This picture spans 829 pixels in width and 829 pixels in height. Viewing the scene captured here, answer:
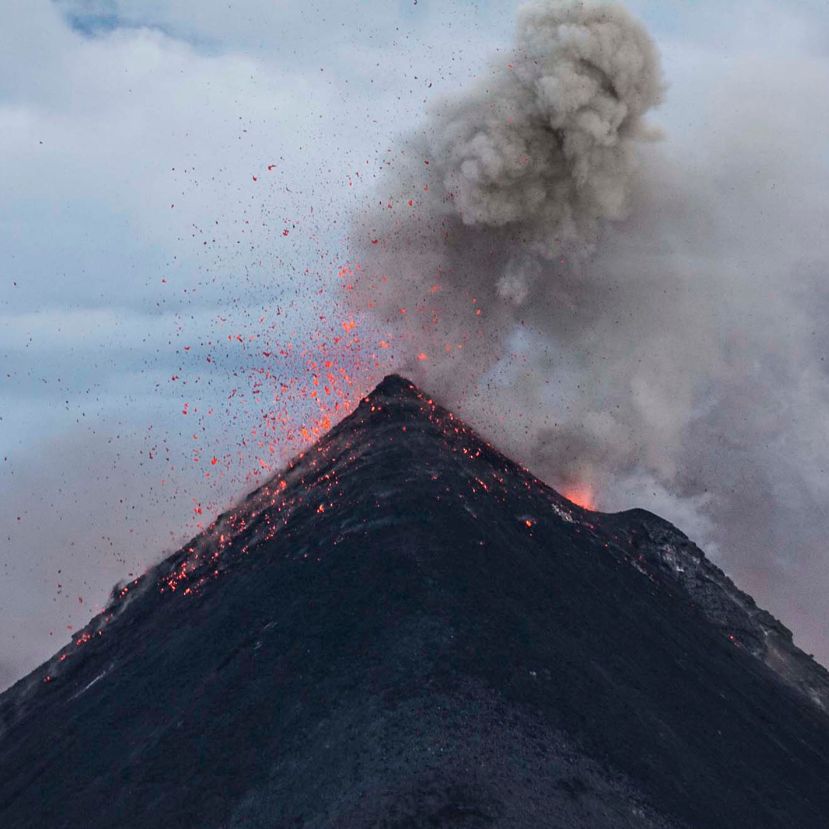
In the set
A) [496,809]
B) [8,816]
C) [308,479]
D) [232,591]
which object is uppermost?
[308,479]

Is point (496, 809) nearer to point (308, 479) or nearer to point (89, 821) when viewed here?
point (89, 821)

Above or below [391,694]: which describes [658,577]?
above

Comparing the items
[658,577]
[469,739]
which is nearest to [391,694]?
[469,739]

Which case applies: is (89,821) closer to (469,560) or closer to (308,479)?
(469,560)

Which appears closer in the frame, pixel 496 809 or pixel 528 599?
pixel 496 809

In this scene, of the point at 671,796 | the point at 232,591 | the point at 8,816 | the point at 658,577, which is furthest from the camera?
the point at 658,577

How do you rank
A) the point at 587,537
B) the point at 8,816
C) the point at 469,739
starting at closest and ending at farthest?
the point at 469,739 → the point at 8,816 → the point at 587,537
